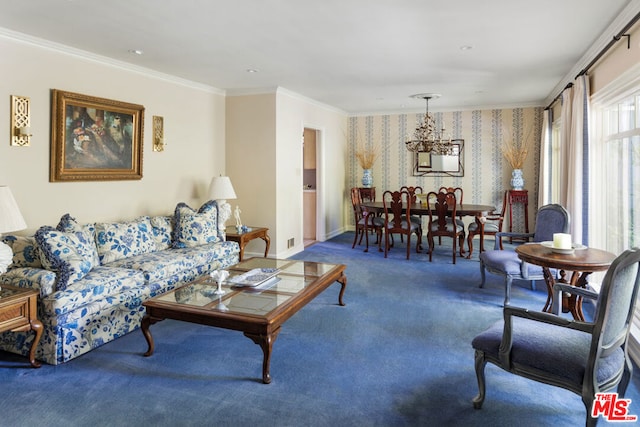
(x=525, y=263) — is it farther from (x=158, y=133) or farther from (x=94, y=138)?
(x=94, y=138)

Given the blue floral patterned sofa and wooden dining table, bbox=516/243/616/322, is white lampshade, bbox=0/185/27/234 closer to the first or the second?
the blue floral patterned sofa

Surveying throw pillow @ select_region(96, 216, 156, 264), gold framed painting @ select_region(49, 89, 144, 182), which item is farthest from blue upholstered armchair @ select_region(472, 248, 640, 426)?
gold framed painting @ select_region(49, 89, 144, 182)

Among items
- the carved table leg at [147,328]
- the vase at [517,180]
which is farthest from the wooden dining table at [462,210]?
the carved table leg at [147,328]

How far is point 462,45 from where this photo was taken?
13.2 ft

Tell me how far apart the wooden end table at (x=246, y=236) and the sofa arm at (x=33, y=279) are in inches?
93.6

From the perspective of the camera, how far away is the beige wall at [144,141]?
3.64 meters

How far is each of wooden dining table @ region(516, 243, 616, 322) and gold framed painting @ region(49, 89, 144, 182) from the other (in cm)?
398

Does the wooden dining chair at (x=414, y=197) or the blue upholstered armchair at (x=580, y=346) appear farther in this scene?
the wooden dining chair at (x=414, y=197)

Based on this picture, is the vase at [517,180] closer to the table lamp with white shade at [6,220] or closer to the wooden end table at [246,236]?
the wooden end table at [246,236]

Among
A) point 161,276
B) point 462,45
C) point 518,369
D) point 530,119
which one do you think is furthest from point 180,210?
point 530,119

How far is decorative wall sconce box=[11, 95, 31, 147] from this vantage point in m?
3.58

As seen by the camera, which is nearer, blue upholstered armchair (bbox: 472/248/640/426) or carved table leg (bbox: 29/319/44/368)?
blue upholstered armchair (bbox: 472/248/640/426)

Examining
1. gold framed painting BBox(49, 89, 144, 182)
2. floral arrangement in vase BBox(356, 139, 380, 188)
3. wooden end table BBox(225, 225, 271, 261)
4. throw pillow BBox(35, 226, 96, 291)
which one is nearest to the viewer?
throw pillow BBox(35, 226, 96, 291)

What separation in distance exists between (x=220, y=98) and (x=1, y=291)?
4.02 metres
